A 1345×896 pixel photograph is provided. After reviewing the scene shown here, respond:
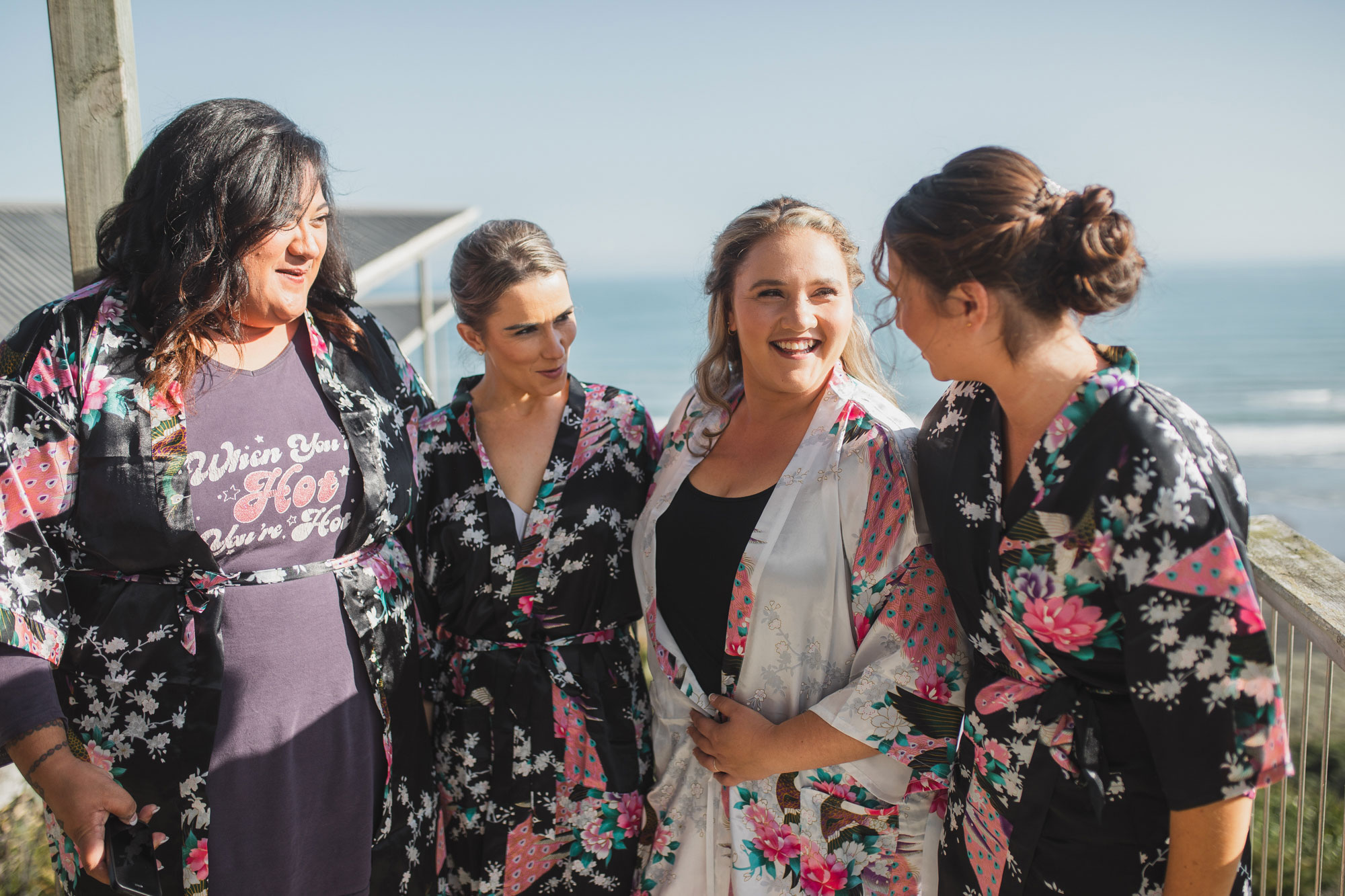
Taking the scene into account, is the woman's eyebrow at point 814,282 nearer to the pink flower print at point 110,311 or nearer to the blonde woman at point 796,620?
the blonde woman at point 796,620

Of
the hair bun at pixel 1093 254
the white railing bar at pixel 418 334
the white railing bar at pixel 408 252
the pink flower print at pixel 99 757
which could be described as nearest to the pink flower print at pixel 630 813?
the pink flower print at pixel 99 757

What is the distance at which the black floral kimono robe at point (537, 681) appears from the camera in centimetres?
230

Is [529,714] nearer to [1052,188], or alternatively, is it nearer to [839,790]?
[839,790]

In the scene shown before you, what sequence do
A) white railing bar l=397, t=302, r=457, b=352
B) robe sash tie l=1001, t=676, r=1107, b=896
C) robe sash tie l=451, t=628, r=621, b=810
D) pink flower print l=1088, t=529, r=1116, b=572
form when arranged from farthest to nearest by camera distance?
white railing bar l=397, t=302, r=457, b=352
robe sash tie l=451, t=628, r=621, b=810
robe sash tie l=1001, t=676, r=1107, b=896
pink flower print l=1088, t=529, r=1116, b=572

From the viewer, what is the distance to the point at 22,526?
173 cm

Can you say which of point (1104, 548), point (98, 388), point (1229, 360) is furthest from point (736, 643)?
point (1229, 360)

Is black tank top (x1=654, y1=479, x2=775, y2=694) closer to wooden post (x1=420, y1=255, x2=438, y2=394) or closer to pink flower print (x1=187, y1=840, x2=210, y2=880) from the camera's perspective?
pink flower print (x1=187, y1=840, x2=210, y2=880)

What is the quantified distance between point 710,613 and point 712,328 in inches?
30.3

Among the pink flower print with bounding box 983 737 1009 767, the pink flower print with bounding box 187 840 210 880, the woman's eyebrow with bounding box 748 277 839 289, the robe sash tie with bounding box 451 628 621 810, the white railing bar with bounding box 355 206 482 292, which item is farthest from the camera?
the white railing bar with bounding box 355 206 482 292

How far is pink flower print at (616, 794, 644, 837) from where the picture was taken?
7.68 feet

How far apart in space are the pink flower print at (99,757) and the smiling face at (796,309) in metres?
1.64

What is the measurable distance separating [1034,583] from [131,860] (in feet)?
6.20

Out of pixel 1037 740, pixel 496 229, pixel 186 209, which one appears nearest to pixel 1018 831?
pixel 1037 740

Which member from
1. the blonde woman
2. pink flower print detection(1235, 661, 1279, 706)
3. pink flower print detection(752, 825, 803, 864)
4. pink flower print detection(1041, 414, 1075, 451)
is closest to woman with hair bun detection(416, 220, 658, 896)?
the blonde woman
